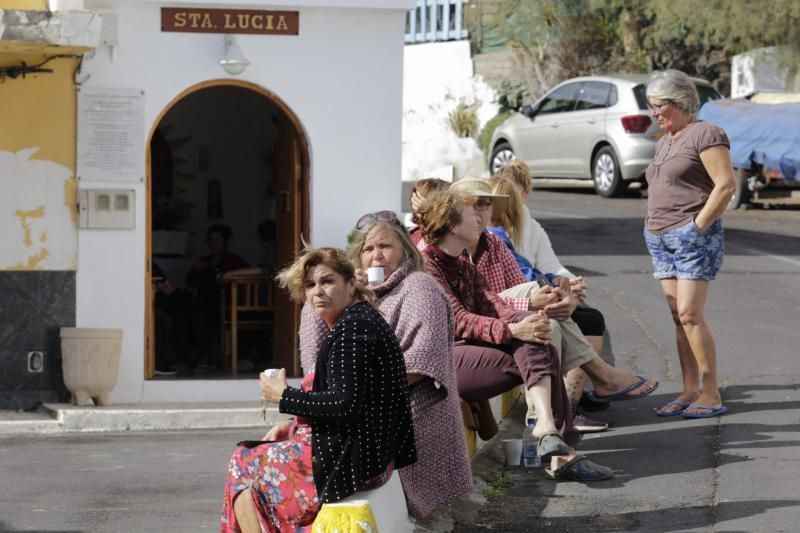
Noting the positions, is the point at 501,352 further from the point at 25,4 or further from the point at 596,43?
the point at 596,43

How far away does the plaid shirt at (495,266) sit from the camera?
793cm

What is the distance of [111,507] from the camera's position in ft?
23.8

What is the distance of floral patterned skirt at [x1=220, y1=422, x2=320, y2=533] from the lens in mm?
5539

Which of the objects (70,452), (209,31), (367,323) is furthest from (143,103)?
(367,323)

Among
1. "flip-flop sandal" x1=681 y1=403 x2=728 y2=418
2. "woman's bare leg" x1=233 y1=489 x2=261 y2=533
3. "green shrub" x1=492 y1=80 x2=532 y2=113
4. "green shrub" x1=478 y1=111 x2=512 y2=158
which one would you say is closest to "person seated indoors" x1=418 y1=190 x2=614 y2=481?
"flip-flop sandal" x1=681 y1=403 x2=728 y2=418

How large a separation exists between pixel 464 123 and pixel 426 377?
2034cm

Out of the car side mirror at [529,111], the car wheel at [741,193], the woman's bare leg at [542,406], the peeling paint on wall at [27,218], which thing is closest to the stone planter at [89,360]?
the peeling paint on wall at [27,218]

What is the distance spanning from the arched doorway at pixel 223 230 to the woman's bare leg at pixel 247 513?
5.42 meters

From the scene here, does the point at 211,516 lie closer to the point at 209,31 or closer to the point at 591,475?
the point at 591,475

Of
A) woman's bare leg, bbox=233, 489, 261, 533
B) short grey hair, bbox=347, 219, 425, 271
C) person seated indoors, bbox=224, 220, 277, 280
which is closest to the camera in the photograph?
woman's bare leg, bbox=233, 489, 261, 533

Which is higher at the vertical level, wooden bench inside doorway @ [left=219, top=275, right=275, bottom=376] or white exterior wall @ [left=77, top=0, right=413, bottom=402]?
white exterior wall @ [left=77, top=0, right=413, bottom=402]

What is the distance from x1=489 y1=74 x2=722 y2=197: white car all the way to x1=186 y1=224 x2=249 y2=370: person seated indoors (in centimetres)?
731

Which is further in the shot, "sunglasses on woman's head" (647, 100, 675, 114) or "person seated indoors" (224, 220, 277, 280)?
"person seated indoors" (224, 220, 277, 280)

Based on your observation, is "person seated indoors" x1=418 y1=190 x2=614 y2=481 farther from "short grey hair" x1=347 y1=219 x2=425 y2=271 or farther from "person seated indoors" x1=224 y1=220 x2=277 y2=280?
"person seated indoors" x1=224 y1=220 x2=277 y2=280
